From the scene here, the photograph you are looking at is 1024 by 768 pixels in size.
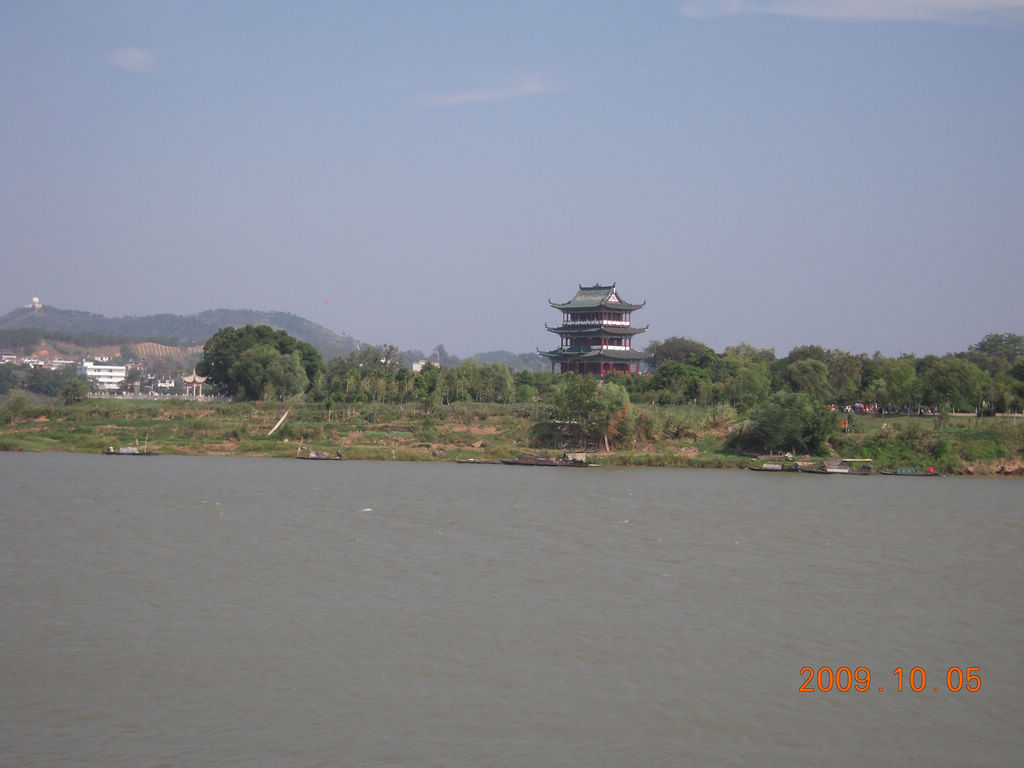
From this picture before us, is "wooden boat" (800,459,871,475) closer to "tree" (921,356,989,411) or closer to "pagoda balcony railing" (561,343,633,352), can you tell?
"tree" (921,356,989,411)

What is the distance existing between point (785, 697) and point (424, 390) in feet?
136

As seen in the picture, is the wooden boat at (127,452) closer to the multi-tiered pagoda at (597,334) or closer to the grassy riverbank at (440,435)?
the grassy riverbank at (440,435)

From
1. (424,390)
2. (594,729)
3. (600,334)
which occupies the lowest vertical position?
(594,729)

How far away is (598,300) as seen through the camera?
69.3 m

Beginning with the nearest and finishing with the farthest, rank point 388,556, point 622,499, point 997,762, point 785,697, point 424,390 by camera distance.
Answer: point 997,762
point 785,697
point 388,556
point 622,499
point 424,390

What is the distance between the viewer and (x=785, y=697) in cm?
985

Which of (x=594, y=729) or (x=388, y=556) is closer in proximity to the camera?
(x=594, y=729)

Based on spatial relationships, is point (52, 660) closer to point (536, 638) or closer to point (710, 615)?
point (536, 638)

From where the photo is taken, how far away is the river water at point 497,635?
338 inches

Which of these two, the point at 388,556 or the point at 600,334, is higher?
the point at 600,334

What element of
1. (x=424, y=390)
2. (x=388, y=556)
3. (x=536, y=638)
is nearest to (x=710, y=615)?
(x=536, y=638)

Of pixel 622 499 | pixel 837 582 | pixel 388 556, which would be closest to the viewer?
pixel 837 582

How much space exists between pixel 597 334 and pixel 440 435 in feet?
104

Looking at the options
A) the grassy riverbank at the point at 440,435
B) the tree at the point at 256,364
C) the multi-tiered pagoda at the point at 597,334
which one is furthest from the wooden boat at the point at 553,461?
the multi-tiered pagoda at the point at 597,334
